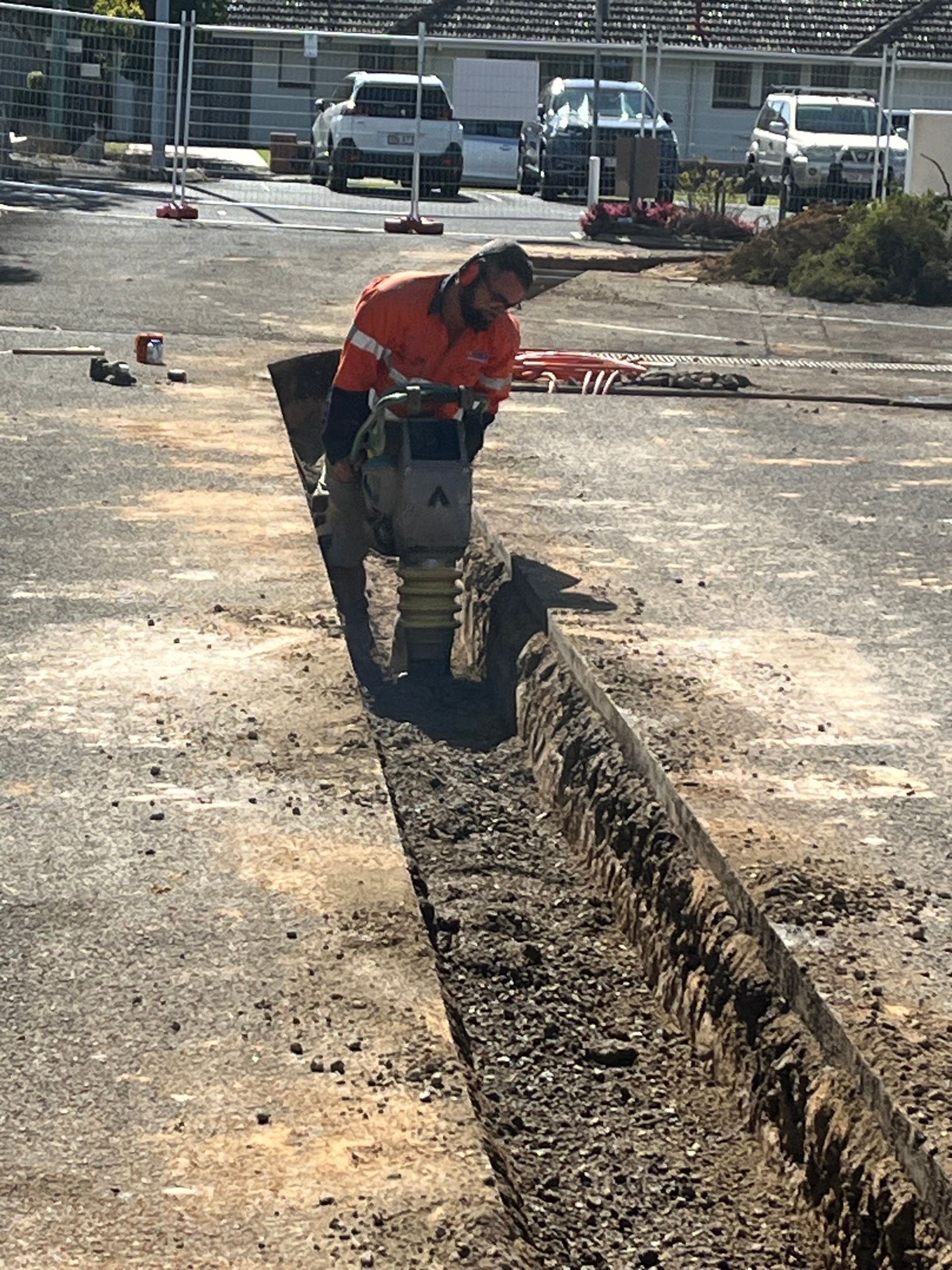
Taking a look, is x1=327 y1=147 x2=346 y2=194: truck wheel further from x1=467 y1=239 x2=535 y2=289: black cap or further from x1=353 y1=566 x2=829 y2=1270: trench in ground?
x1=353 y1=566 x2=829 y2=1270: trench in ground

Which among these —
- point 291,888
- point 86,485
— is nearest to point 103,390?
point 86,485

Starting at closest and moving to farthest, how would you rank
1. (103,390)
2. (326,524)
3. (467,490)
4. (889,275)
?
(467,490)
(326,524)
(103,390)
(889,275)

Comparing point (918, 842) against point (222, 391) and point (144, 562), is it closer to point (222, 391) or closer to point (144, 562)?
point (144, 562)

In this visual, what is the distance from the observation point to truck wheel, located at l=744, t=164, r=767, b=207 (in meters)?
30.8

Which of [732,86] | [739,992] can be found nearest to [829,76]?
[732,86]

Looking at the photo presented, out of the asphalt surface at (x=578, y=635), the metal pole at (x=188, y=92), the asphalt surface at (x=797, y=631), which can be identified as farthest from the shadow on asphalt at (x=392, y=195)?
the asphalt surface at (x=797, y=631)

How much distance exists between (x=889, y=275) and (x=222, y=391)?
930 cm

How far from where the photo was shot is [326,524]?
28.3ft

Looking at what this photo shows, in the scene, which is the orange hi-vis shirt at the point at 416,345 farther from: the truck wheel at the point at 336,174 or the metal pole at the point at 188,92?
the truck wheel at the point at 336,174

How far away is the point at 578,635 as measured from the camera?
22.3 feet

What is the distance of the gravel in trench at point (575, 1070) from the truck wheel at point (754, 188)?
25530 mm

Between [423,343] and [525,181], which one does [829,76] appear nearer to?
[525,181]

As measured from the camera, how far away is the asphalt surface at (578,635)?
4051mm

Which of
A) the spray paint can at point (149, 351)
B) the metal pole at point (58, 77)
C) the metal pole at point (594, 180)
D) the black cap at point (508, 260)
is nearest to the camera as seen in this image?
the black cap at point (508, 260)
